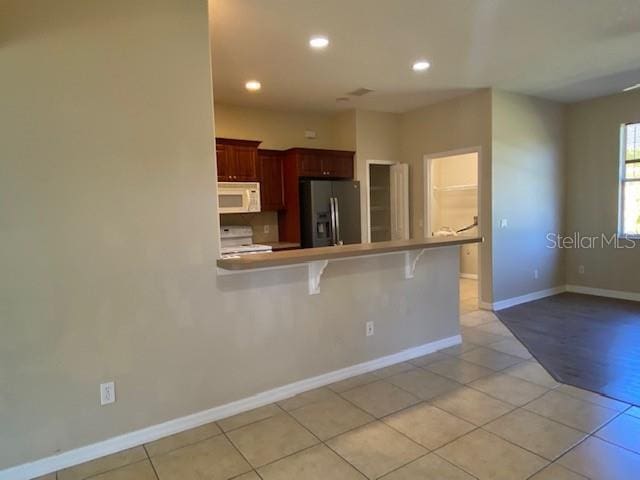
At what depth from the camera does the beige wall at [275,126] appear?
552 centimetres

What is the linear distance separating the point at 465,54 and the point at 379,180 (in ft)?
9.01

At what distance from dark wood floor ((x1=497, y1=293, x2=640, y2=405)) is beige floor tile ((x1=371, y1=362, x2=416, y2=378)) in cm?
116

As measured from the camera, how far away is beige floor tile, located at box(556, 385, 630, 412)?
2729mm

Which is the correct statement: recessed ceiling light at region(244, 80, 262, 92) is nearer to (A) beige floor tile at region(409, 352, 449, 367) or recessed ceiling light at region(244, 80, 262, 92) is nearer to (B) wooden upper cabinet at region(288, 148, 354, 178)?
(B) wooden upper cabinet at region(288, 148, 354, 178)

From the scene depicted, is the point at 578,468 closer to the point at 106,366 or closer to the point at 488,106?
the point at 106,366

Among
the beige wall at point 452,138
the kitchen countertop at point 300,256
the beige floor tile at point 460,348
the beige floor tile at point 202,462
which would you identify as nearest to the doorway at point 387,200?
the beige wall at point 452,138

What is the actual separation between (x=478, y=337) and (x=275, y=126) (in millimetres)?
3947

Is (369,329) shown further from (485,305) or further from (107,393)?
(485,305)

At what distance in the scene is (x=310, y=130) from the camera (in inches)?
245

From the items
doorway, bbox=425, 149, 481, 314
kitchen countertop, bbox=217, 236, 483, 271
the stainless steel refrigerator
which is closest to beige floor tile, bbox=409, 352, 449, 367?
kitchen countertop, bbox=217, 236, 483, 271

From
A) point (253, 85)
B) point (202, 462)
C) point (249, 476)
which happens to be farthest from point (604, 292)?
point (202, 462)

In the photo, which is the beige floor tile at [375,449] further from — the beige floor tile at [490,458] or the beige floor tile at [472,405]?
the beige floor tile at [472,405]

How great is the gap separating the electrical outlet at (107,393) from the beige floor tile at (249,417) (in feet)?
2.28

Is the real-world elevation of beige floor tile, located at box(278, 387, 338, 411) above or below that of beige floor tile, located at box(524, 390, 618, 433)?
above
